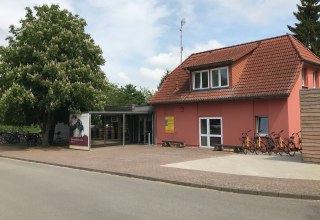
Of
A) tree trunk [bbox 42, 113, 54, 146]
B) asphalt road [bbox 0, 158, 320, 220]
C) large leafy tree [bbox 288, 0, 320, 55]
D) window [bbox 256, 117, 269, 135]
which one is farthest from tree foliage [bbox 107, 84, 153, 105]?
asphalt road [bbox 0, 158, 320, 220]

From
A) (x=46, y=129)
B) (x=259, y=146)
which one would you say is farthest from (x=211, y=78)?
(x=46, y=129)

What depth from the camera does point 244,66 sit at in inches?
994

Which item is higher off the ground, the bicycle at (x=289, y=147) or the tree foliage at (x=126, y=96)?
the tree foliage at (x=126, y=96)

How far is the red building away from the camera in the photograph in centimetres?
2186

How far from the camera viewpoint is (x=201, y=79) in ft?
86.7

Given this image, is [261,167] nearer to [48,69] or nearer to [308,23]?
[48,69]

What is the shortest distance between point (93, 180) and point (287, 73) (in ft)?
45.0

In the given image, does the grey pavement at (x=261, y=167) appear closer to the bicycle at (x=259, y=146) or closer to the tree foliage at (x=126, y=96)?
the bicycle at (x=259, y=146)

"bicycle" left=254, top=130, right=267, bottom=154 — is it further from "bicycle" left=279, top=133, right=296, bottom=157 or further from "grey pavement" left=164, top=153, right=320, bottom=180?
"grey pavement" left=164, top=153, right=320, bottom=180

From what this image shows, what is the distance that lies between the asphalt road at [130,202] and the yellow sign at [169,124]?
15.3 meters

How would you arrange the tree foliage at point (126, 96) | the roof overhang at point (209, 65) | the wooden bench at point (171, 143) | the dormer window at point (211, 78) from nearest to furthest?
the roof overhang at point (209, 65)
the dormer window at point (211, 78)
the wooden bench at point (171, 143)
the tree foliage at point (126, 96)

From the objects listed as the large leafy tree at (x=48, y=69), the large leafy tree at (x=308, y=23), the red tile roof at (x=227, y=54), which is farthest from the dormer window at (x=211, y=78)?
the large leafy tree at (x=308, y=23)

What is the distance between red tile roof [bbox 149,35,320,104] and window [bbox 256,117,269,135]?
147cm

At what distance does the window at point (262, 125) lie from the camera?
22.4m
